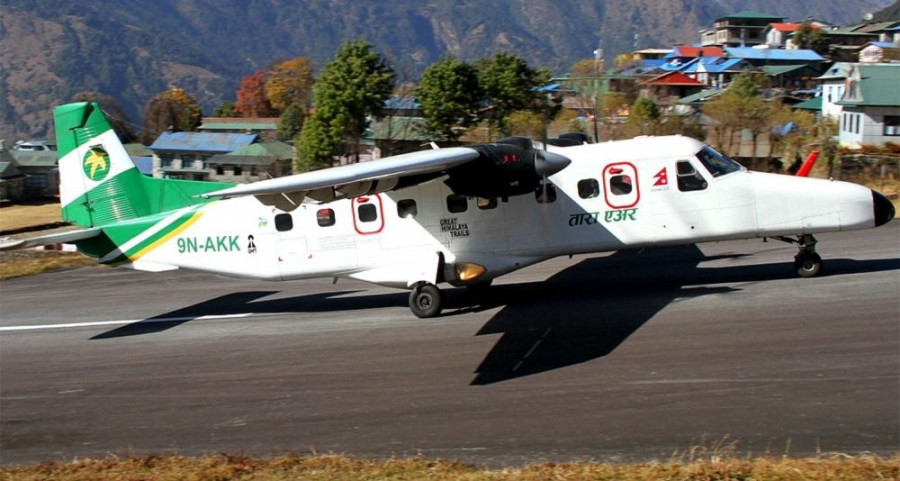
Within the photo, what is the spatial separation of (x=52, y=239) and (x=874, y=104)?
47.6 metres

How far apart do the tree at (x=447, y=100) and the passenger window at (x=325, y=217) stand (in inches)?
1287

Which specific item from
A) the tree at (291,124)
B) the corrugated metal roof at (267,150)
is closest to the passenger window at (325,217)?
the corrugated metal roof at (267,150)

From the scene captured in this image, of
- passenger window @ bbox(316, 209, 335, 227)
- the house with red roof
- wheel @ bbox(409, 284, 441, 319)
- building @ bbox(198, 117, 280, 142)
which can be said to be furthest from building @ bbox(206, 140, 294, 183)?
wheel @ bbox(409, 284, 441, 319)

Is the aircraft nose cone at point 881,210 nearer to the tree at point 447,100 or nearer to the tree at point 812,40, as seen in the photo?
the tree at point 447,100

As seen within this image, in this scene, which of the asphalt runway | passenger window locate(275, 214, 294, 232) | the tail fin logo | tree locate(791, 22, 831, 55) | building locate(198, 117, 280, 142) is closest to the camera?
the asphalt runway

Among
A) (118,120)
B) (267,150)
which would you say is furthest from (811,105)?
(118,120)

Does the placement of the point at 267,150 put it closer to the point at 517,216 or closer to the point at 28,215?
the point at 28,215

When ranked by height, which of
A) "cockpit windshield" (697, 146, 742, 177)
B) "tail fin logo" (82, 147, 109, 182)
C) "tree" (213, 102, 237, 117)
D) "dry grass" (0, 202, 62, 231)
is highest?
"tree" (213, 102, 237, 117)

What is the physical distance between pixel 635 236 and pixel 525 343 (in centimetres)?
318

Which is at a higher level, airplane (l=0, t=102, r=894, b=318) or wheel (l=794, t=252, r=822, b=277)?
airplane (l=0, t=102, r=894, b=318)

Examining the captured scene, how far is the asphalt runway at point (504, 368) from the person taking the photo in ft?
28.8

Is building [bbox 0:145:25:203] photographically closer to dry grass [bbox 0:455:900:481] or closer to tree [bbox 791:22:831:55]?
dry grass [bbox 0:455:900:481]

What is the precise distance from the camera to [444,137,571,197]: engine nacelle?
510 inches

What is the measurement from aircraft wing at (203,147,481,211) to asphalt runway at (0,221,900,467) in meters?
2.32
